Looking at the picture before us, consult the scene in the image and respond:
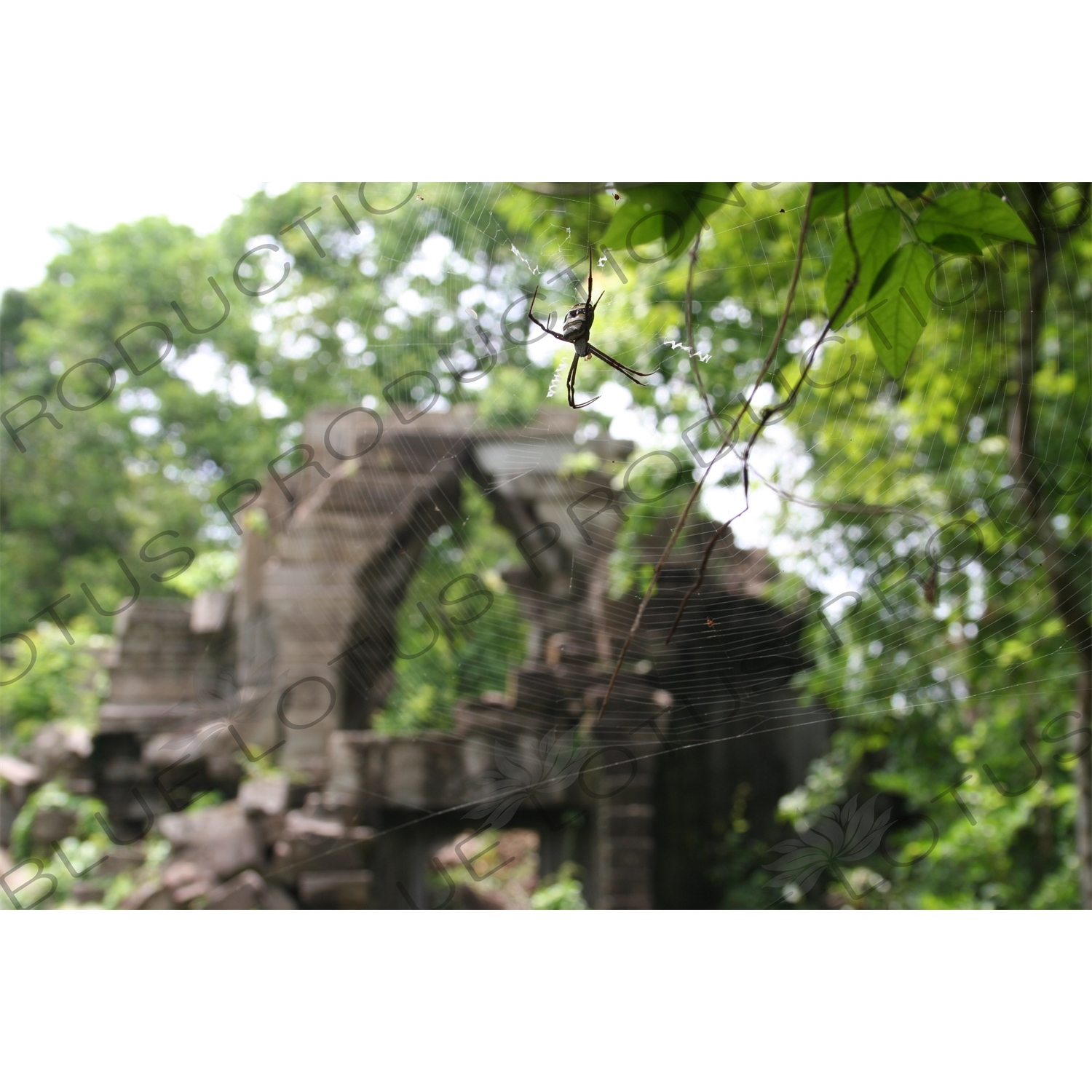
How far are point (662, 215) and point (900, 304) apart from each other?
0.15m

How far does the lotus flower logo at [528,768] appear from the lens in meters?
1.76

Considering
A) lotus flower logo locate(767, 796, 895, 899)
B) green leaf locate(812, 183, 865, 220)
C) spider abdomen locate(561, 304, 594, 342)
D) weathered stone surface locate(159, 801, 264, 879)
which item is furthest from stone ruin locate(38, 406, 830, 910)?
spider abdomen locate(561, 304, 594, 342)

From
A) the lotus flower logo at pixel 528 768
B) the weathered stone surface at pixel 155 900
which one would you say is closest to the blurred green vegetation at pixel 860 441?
the lotus flower logo at pixel 528 768

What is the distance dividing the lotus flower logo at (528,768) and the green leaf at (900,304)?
50.2 inches

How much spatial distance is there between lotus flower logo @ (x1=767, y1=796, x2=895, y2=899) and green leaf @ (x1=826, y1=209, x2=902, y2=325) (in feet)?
5.95

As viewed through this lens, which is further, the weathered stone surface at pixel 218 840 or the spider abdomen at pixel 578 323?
the weathered stone surface at pixel 218 840

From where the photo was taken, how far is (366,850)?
2.10m

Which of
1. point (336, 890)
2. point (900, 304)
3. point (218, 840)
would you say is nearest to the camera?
point (900, 304)

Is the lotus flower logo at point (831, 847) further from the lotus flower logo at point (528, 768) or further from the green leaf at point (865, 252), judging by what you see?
the green leaf at point (865, 252)

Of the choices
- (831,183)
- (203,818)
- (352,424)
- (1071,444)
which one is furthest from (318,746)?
(831,183)

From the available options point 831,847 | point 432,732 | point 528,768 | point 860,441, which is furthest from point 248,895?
point 860,441

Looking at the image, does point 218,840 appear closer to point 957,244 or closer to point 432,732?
point 432,732

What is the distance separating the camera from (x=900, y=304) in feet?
1.71

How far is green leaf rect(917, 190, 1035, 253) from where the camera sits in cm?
49
